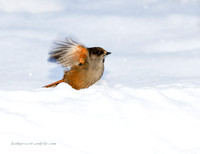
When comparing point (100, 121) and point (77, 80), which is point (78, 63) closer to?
point (77, 80)

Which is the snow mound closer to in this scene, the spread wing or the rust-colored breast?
the rust-colored breast

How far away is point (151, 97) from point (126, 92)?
338 millimetres

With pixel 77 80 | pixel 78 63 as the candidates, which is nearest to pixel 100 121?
pixel 77 80

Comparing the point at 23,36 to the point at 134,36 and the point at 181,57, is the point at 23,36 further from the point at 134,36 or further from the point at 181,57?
the point at 181,57

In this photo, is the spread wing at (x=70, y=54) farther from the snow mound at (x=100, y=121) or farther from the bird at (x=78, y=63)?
the snow mound at (x=100, y=121)

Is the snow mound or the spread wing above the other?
the spread wing

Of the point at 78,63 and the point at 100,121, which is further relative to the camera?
the point at 78,63

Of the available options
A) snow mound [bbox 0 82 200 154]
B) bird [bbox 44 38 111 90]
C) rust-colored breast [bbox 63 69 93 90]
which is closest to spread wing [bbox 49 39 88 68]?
bird [bbox 44 38 111 90]

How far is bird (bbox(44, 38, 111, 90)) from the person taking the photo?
251 inches

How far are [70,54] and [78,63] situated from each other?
7.0 inches

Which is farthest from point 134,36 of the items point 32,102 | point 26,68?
point 32,102

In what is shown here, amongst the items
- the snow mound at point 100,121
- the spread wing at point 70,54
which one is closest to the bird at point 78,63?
the spread wing at point 70,54

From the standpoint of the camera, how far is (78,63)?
21.2 ft

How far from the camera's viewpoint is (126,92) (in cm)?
581
